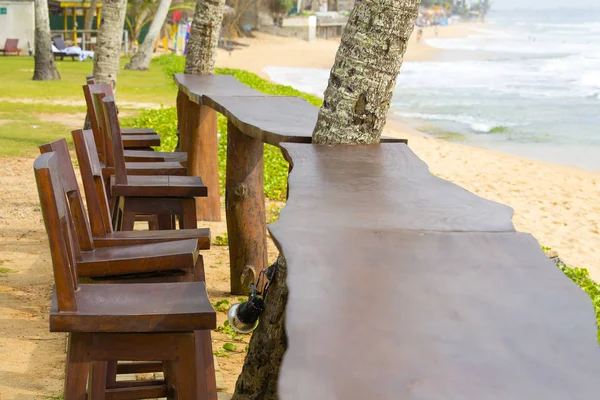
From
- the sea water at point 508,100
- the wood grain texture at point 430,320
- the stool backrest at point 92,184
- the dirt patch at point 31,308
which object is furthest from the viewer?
the sea water at point 508,100

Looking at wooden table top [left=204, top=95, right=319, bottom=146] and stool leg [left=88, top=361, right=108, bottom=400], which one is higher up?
wooden table top [left=204, top=95, right=319, bottom=146]

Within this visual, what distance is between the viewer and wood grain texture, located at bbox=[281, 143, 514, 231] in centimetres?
240

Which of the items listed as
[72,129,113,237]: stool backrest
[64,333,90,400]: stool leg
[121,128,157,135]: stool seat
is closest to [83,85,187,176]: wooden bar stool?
[72,129,113,237]: stool backrest

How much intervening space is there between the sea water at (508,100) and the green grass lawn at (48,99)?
6.64m

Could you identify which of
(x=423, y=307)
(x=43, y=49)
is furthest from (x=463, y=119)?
(x=423, y=307)

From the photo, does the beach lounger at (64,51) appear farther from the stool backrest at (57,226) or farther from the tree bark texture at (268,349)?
the stool backrest at (57,226)

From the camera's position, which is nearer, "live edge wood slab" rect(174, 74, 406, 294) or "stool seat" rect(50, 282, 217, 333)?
"stool seat" rect(50, 282, 217, 333)

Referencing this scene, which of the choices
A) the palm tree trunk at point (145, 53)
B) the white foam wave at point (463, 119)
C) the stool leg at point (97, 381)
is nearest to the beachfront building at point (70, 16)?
the palm tree trunk at point (145, 53)

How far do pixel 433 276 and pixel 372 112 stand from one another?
152 centimetres

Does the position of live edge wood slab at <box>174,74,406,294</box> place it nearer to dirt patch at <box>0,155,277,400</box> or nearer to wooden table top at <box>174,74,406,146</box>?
wooden table top at <box>174,74,406,146</box>

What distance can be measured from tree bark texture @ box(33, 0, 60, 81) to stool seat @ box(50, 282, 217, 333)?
1710cm

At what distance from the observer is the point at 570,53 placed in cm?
5734

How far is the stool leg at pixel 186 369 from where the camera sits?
8.48 ft

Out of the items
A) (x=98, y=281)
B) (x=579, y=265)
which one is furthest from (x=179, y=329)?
(x=579, y=265)
